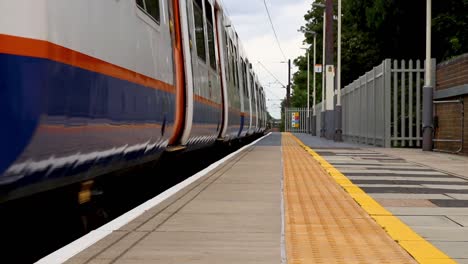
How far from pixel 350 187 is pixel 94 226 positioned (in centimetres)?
371

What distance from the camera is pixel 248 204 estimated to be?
23.1ft

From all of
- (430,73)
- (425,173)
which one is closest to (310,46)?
(430,73)

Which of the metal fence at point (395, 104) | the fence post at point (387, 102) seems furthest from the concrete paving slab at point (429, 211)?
the fence post at point (387, 102)

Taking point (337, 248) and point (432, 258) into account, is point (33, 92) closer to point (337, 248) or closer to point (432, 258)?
point (337, 248)

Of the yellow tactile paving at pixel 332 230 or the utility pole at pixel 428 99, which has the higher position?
the utility pole at pixel 428 99

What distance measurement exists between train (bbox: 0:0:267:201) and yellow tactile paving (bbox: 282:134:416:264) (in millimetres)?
1508

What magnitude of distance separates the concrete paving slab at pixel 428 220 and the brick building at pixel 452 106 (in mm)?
10527

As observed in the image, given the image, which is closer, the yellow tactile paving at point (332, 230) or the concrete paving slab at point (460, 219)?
the yellow tactile paving at point (332, 230)

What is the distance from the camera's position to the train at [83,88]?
3.63 m

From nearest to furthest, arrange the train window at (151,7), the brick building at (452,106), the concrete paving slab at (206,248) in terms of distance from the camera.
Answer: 1. the concrete paving slab at (206,248)
2. the train window at (151,7)
3. the brick building at (452,106)

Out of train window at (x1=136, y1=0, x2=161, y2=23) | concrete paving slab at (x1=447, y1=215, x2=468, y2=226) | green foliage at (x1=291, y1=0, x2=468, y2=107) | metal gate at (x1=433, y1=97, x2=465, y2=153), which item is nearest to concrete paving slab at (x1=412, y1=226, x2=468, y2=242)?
concrete paving slab at (x1=447, y1=215, x2=468, y2=226)

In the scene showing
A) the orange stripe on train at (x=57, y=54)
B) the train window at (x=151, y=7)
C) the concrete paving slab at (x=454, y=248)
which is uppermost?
the train window at (x=151, y=7)

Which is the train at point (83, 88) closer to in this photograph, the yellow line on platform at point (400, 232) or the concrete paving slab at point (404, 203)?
the yellow line on platform at point (400, 232)

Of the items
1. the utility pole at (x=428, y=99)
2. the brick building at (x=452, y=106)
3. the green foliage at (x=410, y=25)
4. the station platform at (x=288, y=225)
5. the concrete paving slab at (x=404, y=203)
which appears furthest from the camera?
the green foliage at (x=410, y=25)
